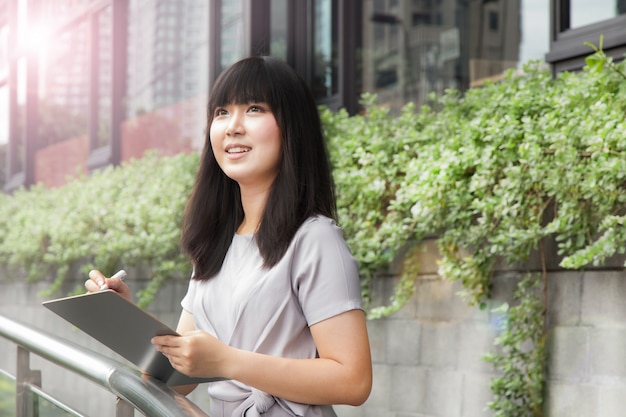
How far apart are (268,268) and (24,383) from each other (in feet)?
4.40

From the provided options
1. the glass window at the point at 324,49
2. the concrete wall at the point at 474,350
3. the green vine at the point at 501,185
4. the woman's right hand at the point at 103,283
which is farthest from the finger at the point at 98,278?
the glass window at the point at 324,49

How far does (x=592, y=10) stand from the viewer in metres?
4.68

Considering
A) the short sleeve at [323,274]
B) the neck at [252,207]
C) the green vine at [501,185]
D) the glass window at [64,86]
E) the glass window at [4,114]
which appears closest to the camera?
the short sleeve at [323,274]

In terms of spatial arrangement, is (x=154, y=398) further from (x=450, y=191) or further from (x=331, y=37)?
(x=331, y=37)

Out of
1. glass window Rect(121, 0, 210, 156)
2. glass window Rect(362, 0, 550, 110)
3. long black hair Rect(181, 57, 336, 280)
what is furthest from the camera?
glass window Rect(121, 0, 210, 156)

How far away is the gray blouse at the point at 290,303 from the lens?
184 cm

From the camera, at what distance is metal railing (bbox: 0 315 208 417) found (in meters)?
1.77

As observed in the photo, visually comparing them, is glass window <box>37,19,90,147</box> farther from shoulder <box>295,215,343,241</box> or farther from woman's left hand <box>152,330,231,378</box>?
woman's left hand <box>152,330,231,378</box>

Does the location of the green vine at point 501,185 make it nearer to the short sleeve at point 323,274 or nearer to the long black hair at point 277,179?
the long black hair at point 277,179

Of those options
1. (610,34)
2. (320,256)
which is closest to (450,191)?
(610,34)

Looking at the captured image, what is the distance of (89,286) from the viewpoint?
6.57 feet

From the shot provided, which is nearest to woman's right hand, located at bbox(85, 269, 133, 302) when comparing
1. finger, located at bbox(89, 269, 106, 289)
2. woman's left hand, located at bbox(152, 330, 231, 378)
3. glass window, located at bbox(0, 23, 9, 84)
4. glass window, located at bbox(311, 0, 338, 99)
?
finger, located at bbox(89, 269, 106, 289)

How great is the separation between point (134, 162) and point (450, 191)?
184 inches

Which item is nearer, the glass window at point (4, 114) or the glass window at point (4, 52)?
the glass window at point (4, 52)
